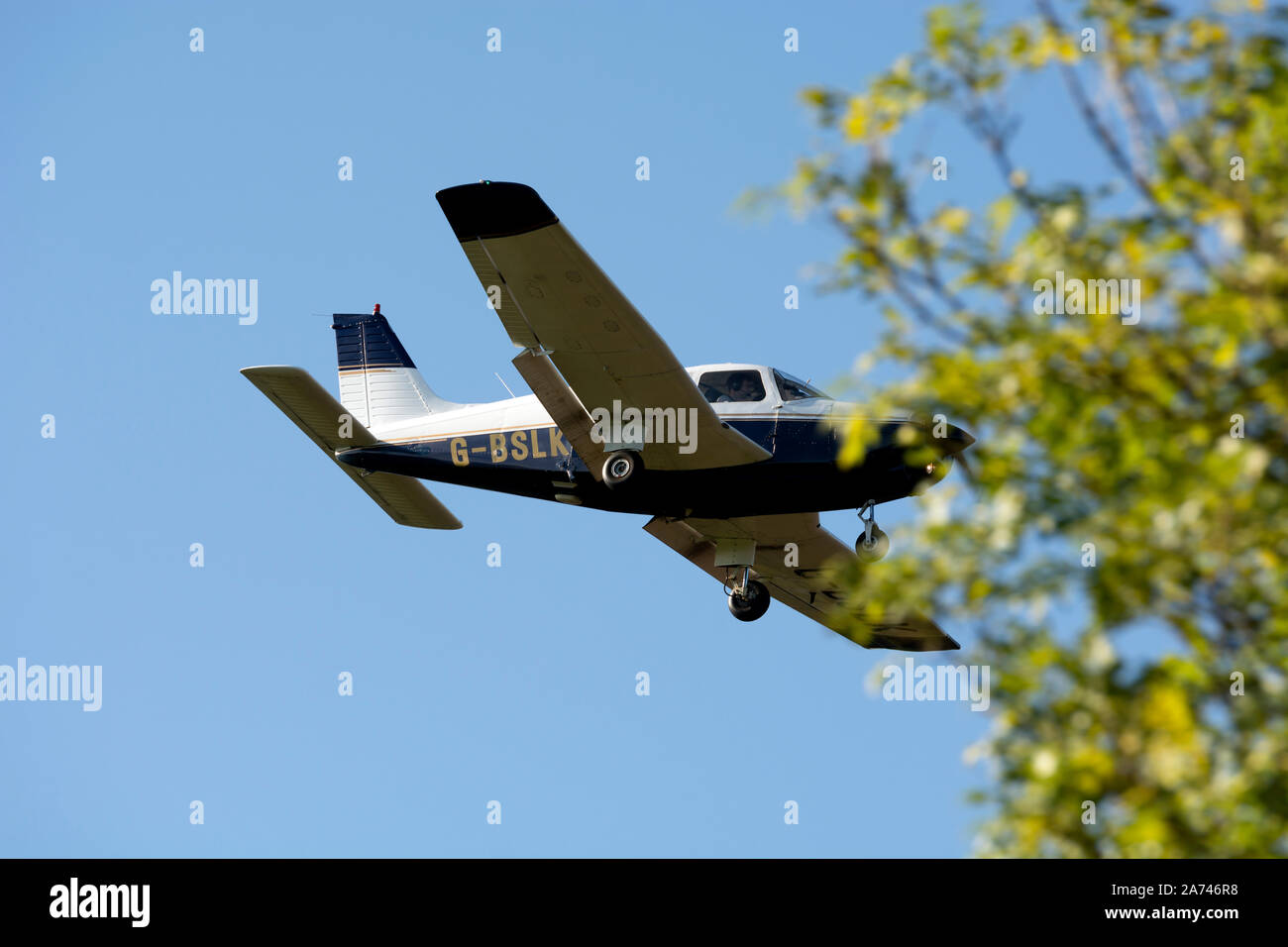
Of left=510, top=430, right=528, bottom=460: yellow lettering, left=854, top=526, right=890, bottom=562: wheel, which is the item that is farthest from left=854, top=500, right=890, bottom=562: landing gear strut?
left=510, top=430, right=528, bottom=460: yellow lettering

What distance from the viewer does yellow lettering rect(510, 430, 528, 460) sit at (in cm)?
1931

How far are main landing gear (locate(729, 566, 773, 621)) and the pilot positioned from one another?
3.75m

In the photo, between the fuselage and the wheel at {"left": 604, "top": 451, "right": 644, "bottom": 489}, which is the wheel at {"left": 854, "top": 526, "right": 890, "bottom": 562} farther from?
the wheel at {"left": 604, "top": 451, "right": 644, "bottom": 489}

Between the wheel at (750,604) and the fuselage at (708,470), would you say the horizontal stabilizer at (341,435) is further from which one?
the wheel at (750,604)

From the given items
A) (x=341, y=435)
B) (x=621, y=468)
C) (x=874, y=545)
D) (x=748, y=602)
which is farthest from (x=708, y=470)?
(x=341, y=435)

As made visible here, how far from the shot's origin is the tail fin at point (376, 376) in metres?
21.6

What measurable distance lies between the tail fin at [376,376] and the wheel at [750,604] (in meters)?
5.39

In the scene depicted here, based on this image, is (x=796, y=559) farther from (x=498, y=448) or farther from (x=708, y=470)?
(x=498, y=448)

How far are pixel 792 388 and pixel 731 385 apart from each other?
82 centimetres

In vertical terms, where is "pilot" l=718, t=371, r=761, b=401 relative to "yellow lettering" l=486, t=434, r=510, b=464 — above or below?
above

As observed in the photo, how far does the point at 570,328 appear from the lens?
17.0 m

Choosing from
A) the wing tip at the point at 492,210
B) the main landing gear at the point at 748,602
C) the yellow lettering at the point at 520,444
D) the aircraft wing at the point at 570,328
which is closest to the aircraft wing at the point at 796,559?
the main landing gear at the point at 748,602

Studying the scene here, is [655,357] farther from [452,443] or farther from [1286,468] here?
[1286,468]
